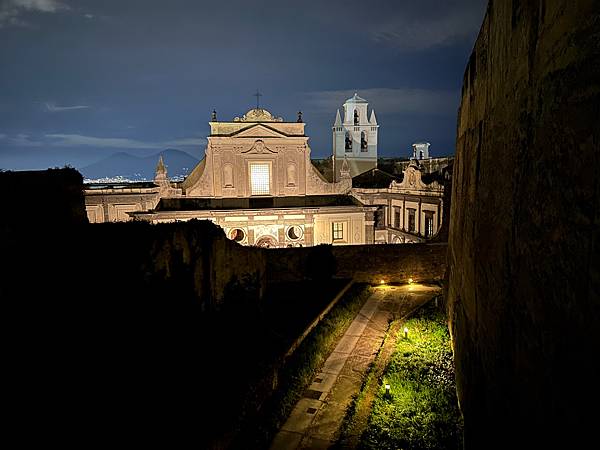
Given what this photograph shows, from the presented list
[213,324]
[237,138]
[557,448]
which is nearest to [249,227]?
[237,138]

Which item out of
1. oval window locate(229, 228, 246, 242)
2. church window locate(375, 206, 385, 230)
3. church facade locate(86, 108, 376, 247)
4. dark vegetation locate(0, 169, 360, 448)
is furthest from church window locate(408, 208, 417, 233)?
dark vegetation locate(0, 169, 360, 448)

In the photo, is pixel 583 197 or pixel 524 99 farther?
pixel 524 99

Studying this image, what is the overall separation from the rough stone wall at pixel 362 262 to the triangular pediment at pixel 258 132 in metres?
12.4

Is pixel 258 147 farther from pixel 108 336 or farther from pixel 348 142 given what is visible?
pixel 348 142

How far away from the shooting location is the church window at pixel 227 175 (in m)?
Answer: 30.6

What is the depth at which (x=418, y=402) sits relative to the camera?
31.6 feet

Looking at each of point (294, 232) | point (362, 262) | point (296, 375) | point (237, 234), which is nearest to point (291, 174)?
point (294, 232)

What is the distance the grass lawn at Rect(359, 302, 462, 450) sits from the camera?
8312 millimetres

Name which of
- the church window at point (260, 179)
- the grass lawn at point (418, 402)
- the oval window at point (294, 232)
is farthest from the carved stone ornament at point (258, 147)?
the grass lawn at point (418, 402)

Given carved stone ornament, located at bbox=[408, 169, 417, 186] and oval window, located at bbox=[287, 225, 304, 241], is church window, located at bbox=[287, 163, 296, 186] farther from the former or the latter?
carved stone ornament, located at bbox=[408, 169, 417, 186]

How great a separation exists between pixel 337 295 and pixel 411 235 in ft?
57.4

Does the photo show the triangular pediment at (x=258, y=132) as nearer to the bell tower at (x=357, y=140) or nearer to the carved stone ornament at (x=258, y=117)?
the carved stone ornament at (x=258, y=117)

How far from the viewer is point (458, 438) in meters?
8.14

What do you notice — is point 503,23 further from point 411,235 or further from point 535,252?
point 411,235
